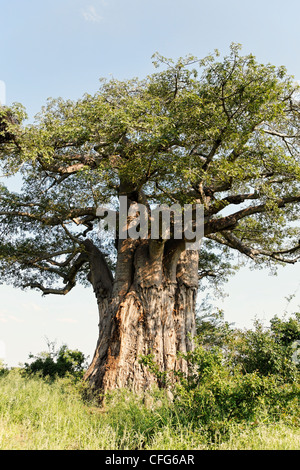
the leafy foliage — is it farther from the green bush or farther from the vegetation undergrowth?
the green bush

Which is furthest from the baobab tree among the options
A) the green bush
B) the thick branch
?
the green bush

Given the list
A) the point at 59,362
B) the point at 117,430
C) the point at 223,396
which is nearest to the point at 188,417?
the point at 223,396

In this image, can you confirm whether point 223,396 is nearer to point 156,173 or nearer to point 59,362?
point 156,173

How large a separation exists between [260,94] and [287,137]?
243 centimetres

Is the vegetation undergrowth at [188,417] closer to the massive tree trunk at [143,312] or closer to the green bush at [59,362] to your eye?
the massive tree trunk at [143,312]

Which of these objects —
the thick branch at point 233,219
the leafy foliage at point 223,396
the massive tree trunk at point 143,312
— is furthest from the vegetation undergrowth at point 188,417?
the thick branch at point 233,219

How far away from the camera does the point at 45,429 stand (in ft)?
17.7

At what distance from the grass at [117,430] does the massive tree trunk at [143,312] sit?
1575 mm

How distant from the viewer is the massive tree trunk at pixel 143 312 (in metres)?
8.23

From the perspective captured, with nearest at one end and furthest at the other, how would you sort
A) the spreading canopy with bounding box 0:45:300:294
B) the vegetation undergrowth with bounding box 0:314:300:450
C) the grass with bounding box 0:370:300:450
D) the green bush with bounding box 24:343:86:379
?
the grass with bounding box 0:370:300:450 < the vegetation undergrowth with bounding box 0:314:300:450 < the spreading canopy with bounding box 0:45:300:294 < the green bush with bounding box 24:343:86:379

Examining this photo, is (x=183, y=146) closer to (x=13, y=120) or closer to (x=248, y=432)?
(x=13, y=120)

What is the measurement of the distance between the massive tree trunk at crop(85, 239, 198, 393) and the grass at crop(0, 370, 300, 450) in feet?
5.17

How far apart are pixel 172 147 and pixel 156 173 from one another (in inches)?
29.6

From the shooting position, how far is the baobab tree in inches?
308
